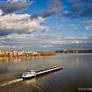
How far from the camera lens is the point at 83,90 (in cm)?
1274

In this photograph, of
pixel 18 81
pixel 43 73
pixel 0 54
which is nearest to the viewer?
pixel 18 81

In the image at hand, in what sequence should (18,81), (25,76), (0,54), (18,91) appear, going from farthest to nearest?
(0,54), (25,76), (18,81), (18,91)

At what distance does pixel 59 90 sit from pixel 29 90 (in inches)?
134

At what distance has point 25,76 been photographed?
17031 mm

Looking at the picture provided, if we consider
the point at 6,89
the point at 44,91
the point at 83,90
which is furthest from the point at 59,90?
the point at 6,89

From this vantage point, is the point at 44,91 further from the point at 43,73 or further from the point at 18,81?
the point at 43,73

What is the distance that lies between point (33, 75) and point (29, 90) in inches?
230

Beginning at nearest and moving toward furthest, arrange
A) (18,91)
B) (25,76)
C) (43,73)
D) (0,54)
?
(18,91) < (25,76) < (43,73) < (0,54)

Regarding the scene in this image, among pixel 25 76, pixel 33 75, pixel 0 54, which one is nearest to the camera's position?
pixel 25 76

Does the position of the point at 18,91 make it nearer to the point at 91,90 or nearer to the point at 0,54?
the point at 91,90

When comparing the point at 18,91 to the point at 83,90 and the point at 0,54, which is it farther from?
the point at 0,54

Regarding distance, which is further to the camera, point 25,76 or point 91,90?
point 25,76

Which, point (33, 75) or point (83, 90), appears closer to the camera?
point (83, 90)

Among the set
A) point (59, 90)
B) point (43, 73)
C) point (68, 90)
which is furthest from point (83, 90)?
point (43, 73)
